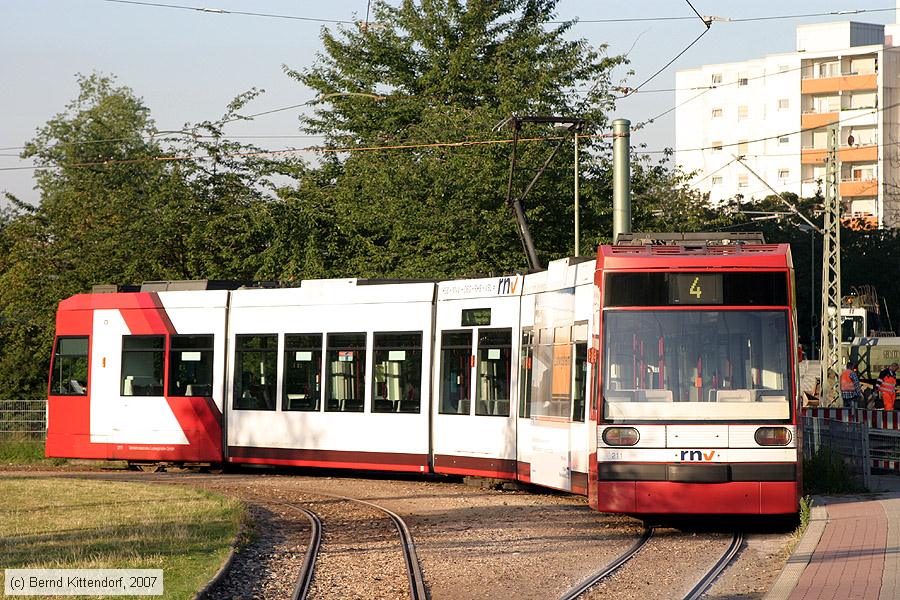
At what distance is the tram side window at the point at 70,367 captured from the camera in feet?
77.1

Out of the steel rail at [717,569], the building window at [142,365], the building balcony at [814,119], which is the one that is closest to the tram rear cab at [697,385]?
the steel rail at [717,569]

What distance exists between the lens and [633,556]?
12062 mm

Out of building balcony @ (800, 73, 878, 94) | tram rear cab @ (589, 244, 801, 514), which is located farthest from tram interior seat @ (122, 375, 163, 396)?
building balcony @ (800, 73, 878, 94)

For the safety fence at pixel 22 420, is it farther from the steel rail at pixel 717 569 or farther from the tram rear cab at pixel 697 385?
the steel rail at pixel 717 569

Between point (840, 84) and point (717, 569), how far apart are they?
269ft

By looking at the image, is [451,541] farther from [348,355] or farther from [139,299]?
[139,299]

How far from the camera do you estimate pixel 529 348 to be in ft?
56.6

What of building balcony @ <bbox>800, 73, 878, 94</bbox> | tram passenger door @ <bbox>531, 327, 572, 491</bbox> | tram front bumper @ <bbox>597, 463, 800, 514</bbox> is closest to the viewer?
tram front bumper @ <bbox>597, 463, 800, 514</bbox>

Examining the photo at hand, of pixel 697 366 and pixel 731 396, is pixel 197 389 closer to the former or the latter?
pixel 697 366

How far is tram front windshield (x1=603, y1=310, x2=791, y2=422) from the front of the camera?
1315cm

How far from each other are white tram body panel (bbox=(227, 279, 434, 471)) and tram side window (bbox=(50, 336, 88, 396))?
322 centimetres

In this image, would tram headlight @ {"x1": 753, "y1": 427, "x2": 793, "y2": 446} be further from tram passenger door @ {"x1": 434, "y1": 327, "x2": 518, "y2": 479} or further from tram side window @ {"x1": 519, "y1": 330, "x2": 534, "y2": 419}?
tram passenger door @ {"x1": 434, "y1": 327, "x2": 518, "y2": 479}

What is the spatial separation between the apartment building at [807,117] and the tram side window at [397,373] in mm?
65133

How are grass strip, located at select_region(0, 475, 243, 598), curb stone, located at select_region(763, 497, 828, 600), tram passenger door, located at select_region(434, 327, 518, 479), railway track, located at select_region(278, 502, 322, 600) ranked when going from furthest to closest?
tram passenger door, located at select_region(434, 327, 518, 479)
grass strip, located at select_region(0, 475, 243, 598)
railway track, located at select_region(278, 502, 322, 600)
curb stone, located at select_region(763, 497, 828, 600)
